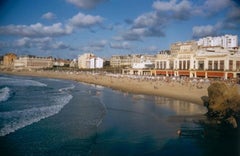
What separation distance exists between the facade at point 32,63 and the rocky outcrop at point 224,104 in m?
111

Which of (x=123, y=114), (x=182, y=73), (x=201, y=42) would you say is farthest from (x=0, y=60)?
(x=123, y=114)

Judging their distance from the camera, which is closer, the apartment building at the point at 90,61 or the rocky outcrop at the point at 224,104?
the rocky outcrop at the point at 224,104

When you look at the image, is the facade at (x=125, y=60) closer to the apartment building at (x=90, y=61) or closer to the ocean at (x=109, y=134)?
the apartment building at (x=90, y=61)

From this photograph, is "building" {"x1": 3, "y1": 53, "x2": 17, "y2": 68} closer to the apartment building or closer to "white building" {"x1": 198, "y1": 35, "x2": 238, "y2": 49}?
the apartment building

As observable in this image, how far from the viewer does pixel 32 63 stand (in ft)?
399

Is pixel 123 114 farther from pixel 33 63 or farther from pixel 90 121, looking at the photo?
pixel 33 63

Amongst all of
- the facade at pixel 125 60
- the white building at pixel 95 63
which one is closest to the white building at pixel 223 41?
the facade at pixel 125 60

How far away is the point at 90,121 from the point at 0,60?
501ft

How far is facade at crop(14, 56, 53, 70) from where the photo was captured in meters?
120

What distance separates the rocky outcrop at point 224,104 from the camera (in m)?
13.9

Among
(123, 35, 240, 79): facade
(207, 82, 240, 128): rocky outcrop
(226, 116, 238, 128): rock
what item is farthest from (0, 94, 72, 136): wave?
(123, 35, 240, 79): facade

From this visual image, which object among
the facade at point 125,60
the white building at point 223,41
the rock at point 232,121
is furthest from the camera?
the facade at point 125,60

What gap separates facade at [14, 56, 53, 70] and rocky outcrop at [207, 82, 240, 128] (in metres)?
111

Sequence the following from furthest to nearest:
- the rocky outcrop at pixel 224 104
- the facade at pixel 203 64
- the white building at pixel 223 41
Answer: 1. the white building at pixel 223 41
2. the facade at pixel 203 64
3. the rocky outcrop at pixel 224 104
